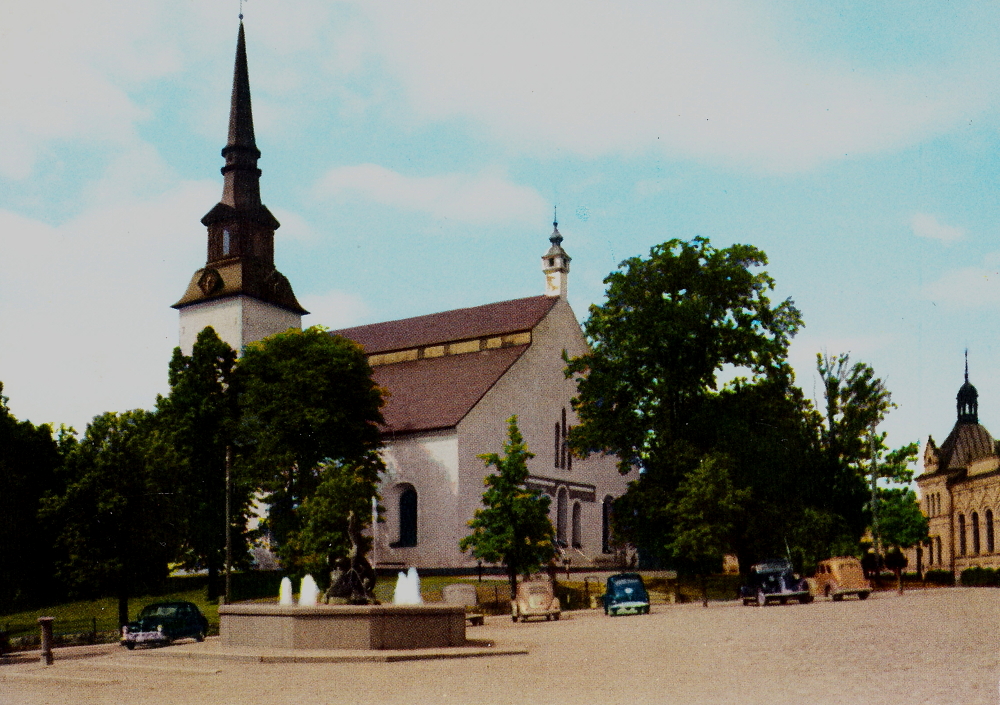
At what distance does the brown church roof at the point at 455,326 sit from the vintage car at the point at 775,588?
29717 millimetres

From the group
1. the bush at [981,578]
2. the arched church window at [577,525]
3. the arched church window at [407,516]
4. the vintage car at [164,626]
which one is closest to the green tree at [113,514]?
the vintage car at [164,626]

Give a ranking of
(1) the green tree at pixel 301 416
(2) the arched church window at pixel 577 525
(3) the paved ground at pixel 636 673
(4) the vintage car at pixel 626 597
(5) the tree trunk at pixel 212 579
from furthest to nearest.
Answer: (2) the arched church window at pixel 577 525, (1) the green tree at pixel 301 416, (5) the tree trunk at pixel 212 579, (4) the vintage car at pixel 626 597, (3) the paved ground at pixel 636 673

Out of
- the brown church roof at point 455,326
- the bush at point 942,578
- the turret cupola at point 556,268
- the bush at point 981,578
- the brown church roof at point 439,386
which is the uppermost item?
the turret cupola at point 556,268

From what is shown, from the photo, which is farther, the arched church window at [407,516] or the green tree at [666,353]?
the arched church window at [407,516]

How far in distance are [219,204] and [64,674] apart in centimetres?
5070

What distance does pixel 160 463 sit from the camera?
Answer: 127 feet

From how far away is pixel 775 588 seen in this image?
3606 centimetres

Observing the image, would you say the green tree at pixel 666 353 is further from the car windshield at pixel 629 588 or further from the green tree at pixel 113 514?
the green tree at pixel 113 514

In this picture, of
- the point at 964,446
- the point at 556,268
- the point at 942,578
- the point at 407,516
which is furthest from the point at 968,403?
the point at 407,516

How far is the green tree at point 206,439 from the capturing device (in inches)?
2041

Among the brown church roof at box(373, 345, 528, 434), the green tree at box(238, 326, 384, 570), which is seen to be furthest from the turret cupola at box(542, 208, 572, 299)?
the green tree at box(238, 326, 384, 570)

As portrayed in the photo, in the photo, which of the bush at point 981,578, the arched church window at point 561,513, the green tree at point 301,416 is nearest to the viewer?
the green tree at point 301,416

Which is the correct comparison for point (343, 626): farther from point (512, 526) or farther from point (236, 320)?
point (236, 320)

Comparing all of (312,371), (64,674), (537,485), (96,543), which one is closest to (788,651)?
(64,674)
